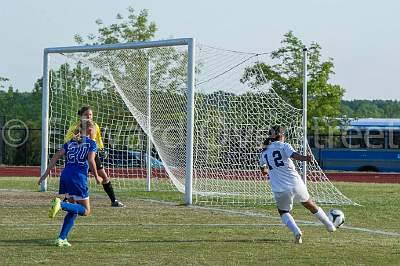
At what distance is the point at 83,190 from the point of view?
11422 mm

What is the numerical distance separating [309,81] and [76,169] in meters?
33.3

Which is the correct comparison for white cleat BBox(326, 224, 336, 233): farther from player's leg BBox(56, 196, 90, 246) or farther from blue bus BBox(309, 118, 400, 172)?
blue bus BBox(309, 118, 400, 172)

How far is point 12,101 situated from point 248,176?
52.6 m

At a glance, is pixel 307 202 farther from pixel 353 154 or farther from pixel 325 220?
pixel 353 154

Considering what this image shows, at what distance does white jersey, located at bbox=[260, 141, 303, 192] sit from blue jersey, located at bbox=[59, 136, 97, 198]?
2.50 m

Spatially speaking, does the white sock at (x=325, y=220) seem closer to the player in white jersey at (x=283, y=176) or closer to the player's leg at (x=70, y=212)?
the player in white jersey at (x=283, y=176)

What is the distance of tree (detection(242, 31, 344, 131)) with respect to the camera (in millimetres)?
41781

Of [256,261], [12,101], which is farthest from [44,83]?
[12,101]

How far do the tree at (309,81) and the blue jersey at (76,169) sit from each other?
3019 cm

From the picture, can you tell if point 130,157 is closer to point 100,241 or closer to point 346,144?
point 100,241

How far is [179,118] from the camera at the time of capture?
21.4 metres

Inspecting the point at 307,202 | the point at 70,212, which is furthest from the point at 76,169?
the point at 307,202

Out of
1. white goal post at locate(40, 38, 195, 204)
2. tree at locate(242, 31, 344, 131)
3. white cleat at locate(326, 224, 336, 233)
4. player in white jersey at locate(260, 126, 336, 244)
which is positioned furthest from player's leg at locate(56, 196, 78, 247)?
tree at locate(242, 31, 344, 131)

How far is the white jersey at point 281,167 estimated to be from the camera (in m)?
12.2
